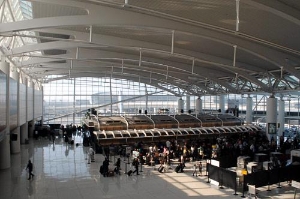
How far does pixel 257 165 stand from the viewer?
55.6 feet

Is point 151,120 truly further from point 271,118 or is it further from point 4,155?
point 4,155

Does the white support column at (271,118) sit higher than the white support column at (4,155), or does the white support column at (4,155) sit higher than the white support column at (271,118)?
the white support column at (271,118)

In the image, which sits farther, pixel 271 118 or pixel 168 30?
pixel 271 118

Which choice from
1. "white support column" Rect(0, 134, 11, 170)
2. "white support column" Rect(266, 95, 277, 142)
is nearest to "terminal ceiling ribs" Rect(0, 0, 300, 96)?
"white support column" Rect(266, 95, 277, 142)

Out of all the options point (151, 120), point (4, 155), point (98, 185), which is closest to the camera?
point (98, 185)

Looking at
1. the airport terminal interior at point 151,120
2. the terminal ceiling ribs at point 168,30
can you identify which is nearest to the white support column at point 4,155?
the airport terminal interior at point 151,120

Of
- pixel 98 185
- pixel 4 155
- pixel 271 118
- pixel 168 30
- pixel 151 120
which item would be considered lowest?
pixel 98 185

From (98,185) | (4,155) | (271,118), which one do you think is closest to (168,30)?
(98,185)

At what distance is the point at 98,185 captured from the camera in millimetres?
15156

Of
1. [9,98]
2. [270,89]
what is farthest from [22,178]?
[270,89]

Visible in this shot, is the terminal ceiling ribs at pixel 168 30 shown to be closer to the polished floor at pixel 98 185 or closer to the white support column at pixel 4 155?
the white support column at pixel 4 155

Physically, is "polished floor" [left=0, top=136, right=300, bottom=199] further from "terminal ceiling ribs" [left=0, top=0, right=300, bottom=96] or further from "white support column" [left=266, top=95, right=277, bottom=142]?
"white support column" [left=266, top=95, right=277, bottom=142]

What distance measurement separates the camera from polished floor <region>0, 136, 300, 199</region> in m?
13.6

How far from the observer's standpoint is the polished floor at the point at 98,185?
13.6 meters
